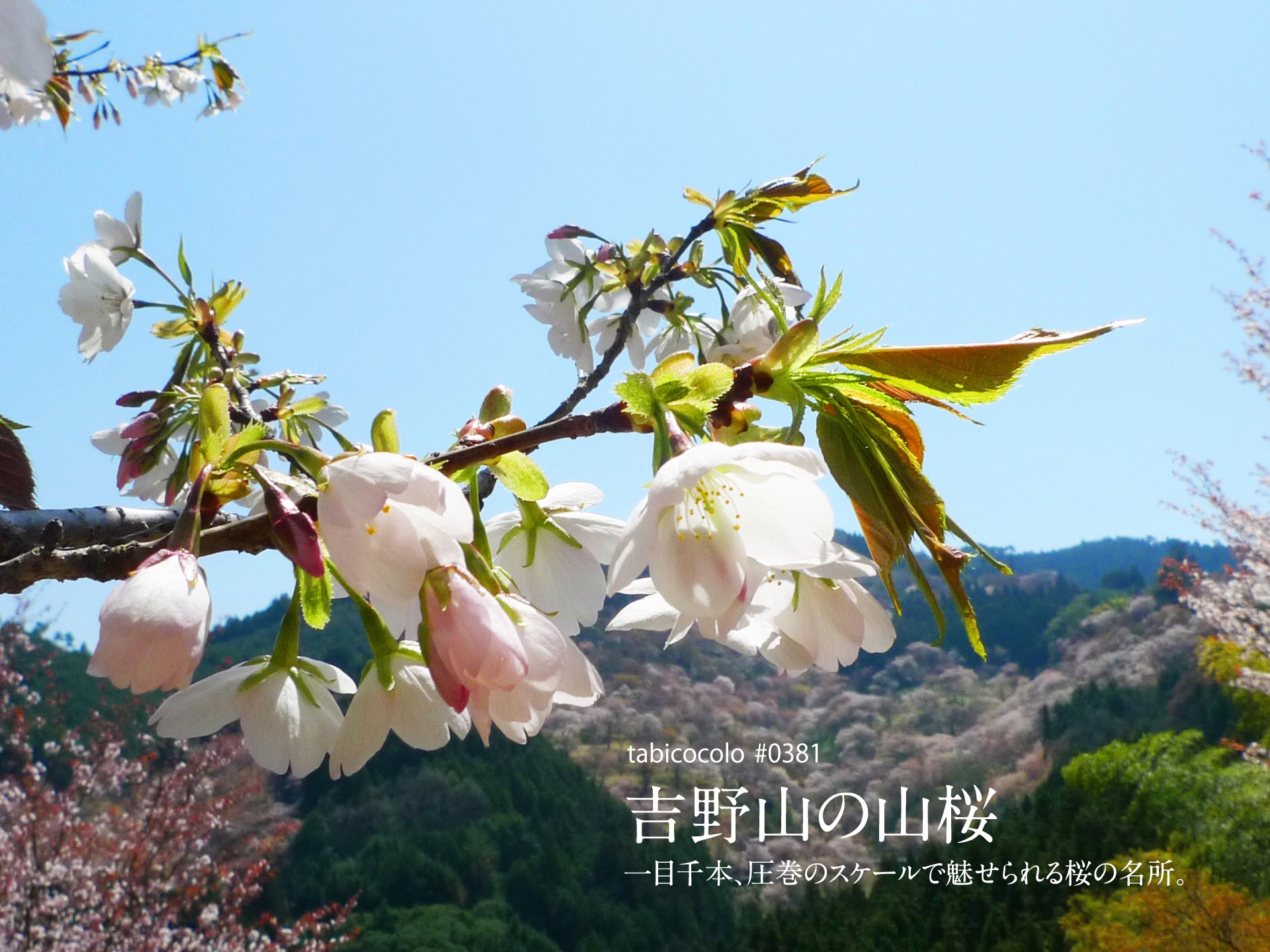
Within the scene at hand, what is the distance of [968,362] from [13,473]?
1.22 feet

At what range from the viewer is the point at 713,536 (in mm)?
Answer: 326

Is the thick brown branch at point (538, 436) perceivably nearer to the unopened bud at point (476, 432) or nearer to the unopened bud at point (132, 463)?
the unopened bud at point (476, 432)

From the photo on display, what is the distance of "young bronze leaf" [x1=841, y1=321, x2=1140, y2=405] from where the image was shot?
300 millimetres

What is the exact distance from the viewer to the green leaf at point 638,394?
0.32 metres

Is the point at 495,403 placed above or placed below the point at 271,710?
above

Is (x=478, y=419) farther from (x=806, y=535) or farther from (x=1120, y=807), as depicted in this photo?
(x=1120, y=807)

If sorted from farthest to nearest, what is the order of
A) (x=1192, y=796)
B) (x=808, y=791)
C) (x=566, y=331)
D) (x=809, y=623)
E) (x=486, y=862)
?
(x=808, y=791), (x=486, y=862), (x=1192, y=796), (x=566, y=331), (x=809, y=623)

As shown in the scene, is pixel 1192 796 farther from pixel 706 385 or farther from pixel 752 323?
pixel 706 385

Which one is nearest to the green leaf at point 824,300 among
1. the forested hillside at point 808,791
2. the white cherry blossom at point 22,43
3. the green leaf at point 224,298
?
the white cherry blossom at point 22,43

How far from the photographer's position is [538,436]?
0.34 metres

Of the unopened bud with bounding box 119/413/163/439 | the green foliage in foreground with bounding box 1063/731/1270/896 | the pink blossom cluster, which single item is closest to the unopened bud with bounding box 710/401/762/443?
the unopened bud with bounding box 119/413/163/439

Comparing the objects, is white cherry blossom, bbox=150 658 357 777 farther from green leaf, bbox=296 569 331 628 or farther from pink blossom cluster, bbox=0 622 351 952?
pink blossom cluster, bbox=0 622 351 952

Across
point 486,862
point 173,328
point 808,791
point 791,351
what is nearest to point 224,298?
point 173,328

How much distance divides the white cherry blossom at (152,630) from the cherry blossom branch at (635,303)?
1.53 ft
